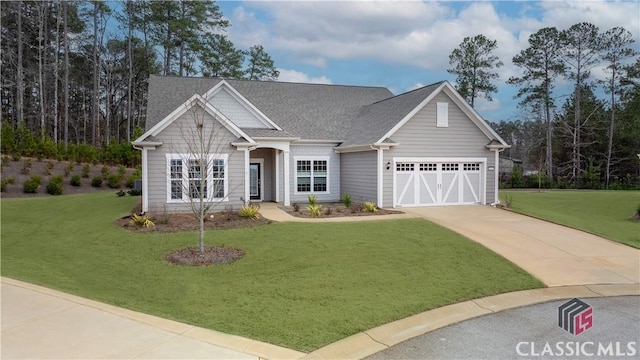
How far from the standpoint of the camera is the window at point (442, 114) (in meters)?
19.1

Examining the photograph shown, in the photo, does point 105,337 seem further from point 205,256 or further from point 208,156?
point 208,156

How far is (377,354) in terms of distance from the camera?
216 inches

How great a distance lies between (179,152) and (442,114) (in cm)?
1141

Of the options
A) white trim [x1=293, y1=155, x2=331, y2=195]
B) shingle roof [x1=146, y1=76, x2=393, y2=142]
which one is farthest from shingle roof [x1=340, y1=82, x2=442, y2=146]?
white trim [x1=293, y1=155, x2=331, y2=195]

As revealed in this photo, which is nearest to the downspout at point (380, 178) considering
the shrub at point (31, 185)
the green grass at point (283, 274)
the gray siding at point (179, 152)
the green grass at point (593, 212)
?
the green grass at point (283, 274)

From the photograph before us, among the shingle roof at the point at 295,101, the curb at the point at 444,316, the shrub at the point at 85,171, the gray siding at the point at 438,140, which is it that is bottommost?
the curb at the point at 444,316

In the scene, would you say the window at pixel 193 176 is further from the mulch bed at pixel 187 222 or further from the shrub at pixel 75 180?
the shrub at pixel 75 180

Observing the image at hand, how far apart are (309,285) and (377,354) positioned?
9.51ft

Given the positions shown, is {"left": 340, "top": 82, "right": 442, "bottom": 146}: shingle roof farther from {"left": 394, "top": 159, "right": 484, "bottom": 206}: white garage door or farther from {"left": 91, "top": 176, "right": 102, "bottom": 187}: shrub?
{"left": 91, "top": 176, "right": 102, "bottom": 187}: shrub

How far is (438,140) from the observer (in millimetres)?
19172

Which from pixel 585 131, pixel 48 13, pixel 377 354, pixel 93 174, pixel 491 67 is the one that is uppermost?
pixel 48 13

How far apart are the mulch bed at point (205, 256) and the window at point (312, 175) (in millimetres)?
10215

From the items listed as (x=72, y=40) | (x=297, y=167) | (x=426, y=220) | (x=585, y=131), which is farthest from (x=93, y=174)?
(x=585, y=131)

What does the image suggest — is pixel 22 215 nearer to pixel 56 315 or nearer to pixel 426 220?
pixel 56 315
